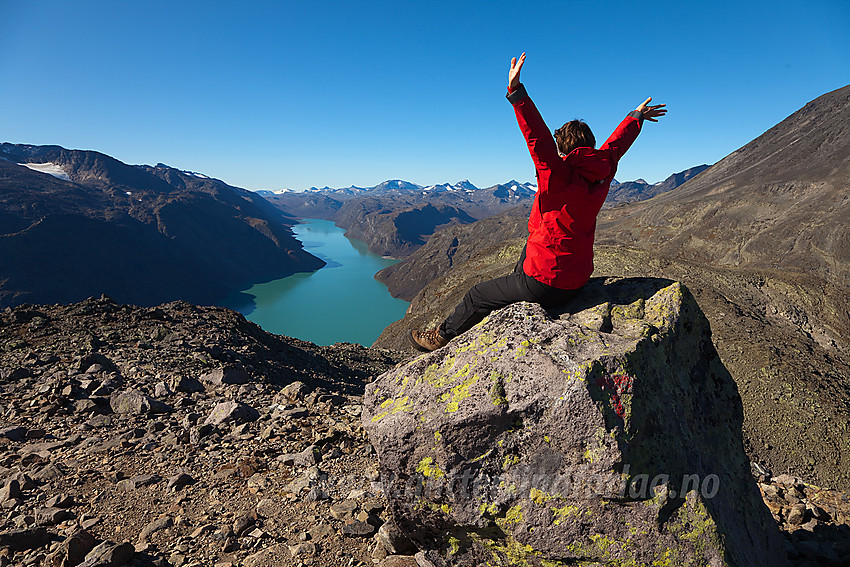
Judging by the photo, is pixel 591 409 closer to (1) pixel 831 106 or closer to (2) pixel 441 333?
(2) pixel 441 333

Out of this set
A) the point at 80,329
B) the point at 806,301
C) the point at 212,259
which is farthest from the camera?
the point at 212,259

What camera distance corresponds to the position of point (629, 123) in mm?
5293

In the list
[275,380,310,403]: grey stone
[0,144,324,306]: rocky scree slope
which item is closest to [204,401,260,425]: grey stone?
[275,380,310,403]: grey stone

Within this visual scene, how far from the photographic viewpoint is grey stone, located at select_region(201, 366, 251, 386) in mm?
10117

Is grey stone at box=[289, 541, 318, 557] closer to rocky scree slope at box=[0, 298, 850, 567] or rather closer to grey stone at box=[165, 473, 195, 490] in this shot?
rocky scree slope at box=[0, 298, 850, 567]

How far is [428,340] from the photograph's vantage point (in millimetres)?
6289

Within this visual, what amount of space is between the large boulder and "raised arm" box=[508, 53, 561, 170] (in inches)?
70.0

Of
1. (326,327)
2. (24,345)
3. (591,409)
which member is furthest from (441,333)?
(326,327)

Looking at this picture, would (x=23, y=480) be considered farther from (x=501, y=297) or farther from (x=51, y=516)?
(x=501, y=297)

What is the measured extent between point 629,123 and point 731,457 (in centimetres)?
447

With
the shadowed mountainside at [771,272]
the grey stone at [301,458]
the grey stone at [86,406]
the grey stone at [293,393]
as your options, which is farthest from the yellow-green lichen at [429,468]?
the shadowed mountainside at [771,272]

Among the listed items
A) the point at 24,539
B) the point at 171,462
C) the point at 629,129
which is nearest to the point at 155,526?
the point at 24,539

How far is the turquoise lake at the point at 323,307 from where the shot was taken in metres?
104

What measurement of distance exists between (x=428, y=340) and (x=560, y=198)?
9.56 ft
